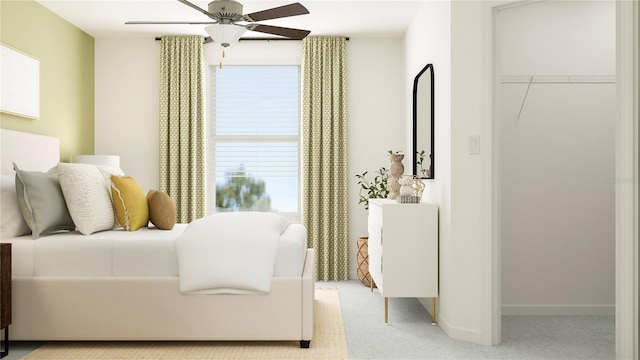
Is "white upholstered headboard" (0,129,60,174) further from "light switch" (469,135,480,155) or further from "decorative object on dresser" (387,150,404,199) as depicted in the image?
"light switch" (469,135,480,155)

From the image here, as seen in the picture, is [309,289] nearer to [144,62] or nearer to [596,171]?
[596,171]

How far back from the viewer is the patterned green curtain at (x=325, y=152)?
5.10 meters

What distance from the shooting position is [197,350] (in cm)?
286

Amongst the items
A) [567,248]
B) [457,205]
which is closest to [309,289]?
[457,205]

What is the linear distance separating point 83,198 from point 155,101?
7.93 ft

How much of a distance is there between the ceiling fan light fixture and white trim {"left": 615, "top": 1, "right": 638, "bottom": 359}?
212 centimetres

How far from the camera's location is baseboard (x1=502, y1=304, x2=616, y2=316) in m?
3.65

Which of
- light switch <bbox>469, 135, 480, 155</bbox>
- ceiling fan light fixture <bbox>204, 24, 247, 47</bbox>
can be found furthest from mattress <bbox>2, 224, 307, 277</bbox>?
ceiling fan light fixture <bbox>204, 24, 247, 47</bbox>

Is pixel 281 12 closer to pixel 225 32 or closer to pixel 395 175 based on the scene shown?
pixel 225 32

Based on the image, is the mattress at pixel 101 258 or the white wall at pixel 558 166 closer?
the mattress at pixel 101 258

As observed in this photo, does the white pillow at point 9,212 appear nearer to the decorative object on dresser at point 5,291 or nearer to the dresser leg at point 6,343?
the decorative object on dresser at point 5,291

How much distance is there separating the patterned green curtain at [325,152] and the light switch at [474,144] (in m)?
2.18

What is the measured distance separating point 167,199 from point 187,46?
2342 millimetres

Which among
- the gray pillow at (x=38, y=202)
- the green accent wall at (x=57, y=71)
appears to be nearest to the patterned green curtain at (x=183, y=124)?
the green accent wall at (x=57, y=71)
